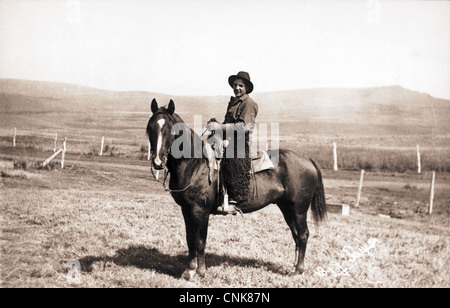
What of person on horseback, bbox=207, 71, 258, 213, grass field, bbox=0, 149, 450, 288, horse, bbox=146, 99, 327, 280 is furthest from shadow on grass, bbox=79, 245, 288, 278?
person on horseback, bbox=207, 71, 258, 213

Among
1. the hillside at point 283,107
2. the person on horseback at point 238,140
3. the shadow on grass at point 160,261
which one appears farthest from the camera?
the hillside at point 283,107

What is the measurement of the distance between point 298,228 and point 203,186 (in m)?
2.31

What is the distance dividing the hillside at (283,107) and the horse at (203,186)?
7.99 metres

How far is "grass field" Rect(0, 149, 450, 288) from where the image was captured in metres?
6.26

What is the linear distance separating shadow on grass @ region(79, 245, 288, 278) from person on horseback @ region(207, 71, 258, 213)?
1.50m

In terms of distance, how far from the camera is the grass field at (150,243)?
6.26m

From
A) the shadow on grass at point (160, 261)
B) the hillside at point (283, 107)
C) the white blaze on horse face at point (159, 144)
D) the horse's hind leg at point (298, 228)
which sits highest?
the hillside at point (283, 107)

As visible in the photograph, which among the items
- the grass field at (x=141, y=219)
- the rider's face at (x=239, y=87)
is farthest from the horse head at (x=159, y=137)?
the grass field at (x=141, y=219)

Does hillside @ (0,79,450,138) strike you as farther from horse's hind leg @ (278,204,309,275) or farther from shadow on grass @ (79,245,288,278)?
horse's hind leg @ (278,204,309,275)

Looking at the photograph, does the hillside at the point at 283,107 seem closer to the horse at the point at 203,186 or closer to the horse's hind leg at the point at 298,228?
the horse at the point at 203,186

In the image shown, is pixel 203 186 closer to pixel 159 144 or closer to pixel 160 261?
pixel 159 144

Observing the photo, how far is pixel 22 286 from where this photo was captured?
5.22 m

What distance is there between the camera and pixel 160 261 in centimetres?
715
